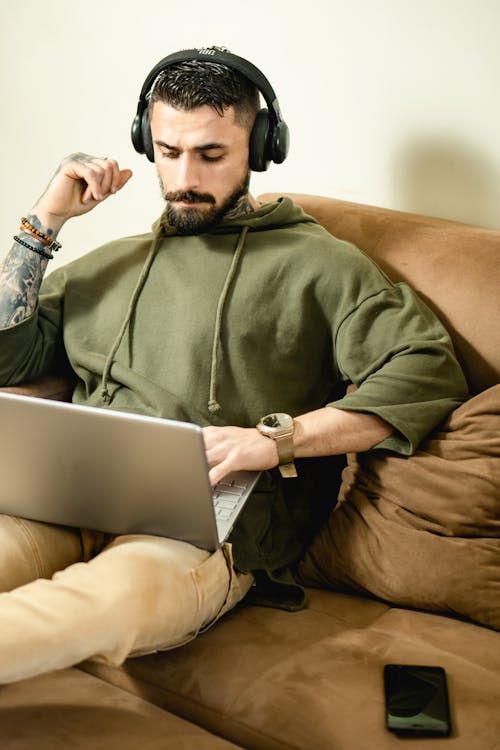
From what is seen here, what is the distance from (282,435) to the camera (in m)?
1.39

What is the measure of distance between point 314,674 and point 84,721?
311 millimetres

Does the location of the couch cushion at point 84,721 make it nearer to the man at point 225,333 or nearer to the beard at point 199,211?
the man at point 225,333

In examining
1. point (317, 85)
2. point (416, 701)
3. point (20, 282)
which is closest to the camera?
point (416, 701)

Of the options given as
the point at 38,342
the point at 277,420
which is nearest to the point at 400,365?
the point at 277,420

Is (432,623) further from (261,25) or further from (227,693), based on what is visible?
(261,25)

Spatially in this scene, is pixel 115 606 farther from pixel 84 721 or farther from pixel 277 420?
pixel 277 420

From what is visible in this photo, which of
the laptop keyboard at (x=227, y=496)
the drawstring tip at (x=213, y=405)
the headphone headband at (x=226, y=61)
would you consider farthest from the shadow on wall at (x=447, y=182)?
the laptop keyboard at (x=227, y=496)

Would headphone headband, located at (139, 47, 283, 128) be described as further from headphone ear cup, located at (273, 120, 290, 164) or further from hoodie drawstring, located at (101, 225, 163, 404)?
hoodie drawstring, located at (101, 225, 163, 404)

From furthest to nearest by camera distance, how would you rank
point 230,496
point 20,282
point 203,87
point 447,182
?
1. point 447,182
2. point 20,282
3. point 203,87
4. point 230,496

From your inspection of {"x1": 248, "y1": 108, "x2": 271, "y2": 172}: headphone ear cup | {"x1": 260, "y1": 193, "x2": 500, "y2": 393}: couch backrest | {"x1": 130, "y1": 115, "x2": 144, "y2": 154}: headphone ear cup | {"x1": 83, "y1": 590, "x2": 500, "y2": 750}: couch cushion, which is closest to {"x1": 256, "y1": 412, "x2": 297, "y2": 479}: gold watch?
{"x1": 83, "y1": 590, "x2": 500, "y2": 750}: couch cushion

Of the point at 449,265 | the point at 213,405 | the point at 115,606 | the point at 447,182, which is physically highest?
the point at 447,182

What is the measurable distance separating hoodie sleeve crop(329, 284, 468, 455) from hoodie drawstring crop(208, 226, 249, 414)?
0.67ft

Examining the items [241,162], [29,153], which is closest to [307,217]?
[241,162]

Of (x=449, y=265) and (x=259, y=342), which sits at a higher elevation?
(x=449, y=265)
